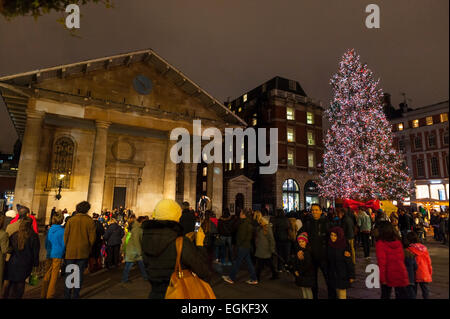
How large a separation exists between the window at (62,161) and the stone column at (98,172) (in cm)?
301

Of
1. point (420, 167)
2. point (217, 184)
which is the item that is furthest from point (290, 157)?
point (420, 167)

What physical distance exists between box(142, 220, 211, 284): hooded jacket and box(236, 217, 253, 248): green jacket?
4.56 meters

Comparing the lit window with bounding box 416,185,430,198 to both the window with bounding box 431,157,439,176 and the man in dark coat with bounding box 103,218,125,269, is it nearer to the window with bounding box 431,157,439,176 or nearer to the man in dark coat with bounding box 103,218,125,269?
the window with bounding box 431,157,439,176

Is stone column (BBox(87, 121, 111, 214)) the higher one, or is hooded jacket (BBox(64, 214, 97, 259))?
stone column (BBox(87, 121, 111, 214))

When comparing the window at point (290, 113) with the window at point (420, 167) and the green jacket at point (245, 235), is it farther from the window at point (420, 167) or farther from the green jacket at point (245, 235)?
the green jacket at point (245, 235)

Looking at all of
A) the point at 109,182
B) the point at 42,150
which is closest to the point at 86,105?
the point at 42,150

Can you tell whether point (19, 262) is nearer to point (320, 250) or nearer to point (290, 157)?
point (320, 250)

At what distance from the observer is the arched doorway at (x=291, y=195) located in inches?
1374

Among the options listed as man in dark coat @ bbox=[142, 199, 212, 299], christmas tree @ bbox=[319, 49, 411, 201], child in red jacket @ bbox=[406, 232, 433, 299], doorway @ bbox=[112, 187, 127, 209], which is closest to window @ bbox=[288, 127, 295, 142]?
christmas tree @ bbox=[319, 49, 411, 201]

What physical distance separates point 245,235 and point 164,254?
477 cm

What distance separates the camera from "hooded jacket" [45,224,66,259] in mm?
5926

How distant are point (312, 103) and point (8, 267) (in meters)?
40.7
